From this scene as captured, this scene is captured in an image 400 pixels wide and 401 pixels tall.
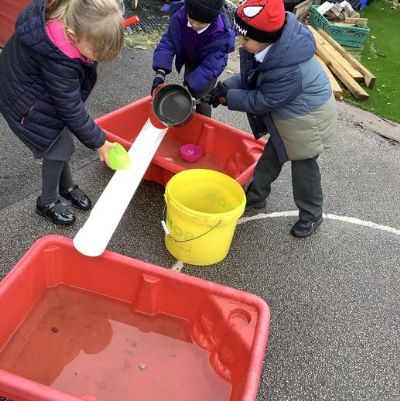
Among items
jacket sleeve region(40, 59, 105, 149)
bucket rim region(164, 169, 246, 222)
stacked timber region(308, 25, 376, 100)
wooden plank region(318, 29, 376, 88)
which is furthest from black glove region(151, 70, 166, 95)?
wooden plank region(318, 29, 376, 88)

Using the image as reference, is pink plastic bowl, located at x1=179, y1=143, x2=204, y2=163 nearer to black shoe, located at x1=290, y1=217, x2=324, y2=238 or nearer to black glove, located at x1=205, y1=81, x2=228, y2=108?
black glove, located at x1=205, y1=81, x2=228, y2=108

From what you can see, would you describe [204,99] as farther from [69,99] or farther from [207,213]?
[69,99]

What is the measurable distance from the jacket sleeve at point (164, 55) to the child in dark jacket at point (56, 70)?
85cm

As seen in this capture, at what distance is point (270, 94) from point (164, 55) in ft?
2.89

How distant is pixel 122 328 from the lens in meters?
1.95

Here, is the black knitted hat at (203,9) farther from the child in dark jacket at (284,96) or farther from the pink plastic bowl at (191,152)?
the pink plastic bowl at (191,152)

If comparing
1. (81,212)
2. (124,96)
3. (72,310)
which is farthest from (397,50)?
(72,310)

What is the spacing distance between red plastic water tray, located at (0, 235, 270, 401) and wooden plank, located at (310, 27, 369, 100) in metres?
3.62

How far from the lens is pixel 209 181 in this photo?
8.02ft

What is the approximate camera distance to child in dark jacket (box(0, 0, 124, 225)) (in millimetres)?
1680

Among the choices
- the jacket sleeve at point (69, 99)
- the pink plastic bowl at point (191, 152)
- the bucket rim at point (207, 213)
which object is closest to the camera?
the jacket sleeve at point (69, 99)

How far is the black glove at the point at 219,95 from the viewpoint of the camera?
8.57 ft

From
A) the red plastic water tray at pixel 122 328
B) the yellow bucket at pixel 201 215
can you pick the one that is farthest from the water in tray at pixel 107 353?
the yellow bucket at pixel 201 215

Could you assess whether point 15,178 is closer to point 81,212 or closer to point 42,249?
point 81,212
